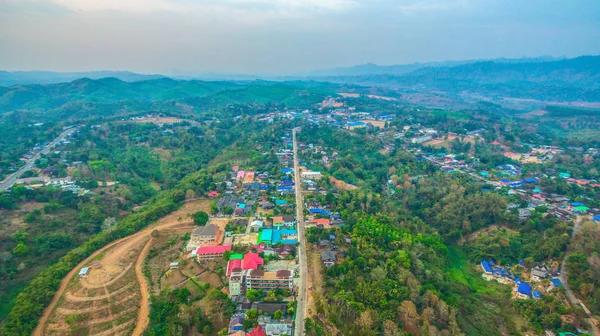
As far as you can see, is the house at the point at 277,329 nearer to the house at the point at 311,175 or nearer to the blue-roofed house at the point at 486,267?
the blue-roofed house at the point at 486,267

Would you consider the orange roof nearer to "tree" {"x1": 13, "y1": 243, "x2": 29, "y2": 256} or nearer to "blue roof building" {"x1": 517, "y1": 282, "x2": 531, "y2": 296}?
"blue roof building" {"x1": 517, "y1": 282, "x2": 531, "y2": 296}

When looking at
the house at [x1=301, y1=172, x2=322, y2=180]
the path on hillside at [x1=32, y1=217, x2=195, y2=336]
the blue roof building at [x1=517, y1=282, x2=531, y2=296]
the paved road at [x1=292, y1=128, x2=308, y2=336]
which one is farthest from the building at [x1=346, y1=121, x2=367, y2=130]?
the blue roof building at [x1=517, y1=282, x2=531, y2=296]

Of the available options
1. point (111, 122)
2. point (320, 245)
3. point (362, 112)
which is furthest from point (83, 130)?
point (362, 112)

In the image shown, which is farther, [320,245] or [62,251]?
[62,251]

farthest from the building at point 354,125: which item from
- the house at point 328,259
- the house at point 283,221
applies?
the house at point 328,259

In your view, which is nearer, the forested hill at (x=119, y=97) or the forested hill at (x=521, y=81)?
the forested hill at (x=119, y=97)

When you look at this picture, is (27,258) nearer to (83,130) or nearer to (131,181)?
(131,181)
